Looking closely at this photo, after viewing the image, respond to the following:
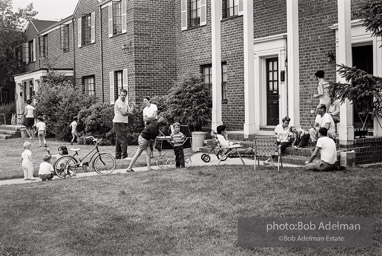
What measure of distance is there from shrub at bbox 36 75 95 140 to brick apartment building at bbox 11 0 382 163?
1275 mm

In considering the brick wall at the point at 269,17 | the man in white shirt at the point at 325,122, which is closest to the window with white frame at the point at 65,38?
the brick wall at the point at 269,17

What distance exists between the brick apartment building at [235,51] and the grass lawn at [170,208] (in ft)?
11.3

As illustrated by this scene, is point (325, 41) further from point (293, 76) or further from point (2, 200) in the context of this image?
point (2, 200)

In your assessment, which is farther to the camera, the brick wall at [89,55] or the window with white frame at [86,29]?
the window with white frame at [86,29]

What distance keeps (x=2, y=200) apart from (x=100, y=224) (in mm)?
2725

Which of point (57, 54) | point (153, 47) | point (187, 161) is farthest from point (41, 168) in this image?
point (57, 54)

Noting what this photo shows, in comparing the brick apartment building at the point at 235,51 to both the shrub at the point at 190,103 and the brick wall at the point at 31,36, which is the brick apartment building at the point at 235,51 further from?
the brick wall at the point at 31,36

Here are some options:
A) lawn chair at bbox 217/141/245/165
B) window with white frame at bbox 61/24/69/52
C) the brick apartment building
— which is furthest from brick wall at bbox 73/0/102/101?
lawn chair at bbox 217/141/245/165

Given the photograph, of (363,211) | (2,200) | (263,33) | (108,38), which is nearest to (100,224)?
(2,200)

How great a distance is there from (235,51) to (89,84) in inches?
438

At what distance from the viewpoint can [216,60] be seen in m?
17.6

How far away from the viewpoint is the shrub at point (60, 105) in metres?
24.6

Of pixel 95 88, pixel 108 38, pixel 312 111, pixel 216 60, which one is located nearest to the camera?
pixel 312 111

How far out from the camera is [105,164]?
13273mm
